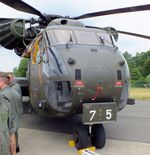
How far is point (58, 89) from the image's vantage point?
6199 mm

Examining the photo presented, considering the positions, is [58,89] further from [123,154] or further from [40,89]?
[123,154]

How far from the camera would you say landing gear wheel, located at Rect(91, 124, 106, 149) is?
6205 mm

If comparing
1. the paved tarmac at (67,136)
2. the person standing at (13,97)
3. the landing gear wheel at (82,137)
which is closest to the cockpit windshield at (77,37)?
the person standing at (13,97)

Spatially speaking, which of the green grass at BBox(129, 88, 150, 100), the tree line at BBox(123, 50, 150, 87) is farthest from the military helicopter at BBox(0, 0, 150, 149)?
the tree line at BBox(123, 50, 150, 87)

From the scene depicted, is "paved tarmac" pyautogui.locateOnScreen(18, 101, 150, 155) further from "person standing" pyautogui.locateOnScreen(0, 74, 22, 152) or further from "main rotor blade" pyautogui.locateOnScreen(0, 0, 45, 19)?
"main rotor blade" pyautogui.locateOnScreen(0, 0, 45, 19)

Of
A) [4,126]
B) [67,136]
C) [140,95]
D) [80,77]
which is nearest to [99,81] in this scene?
[80,77]

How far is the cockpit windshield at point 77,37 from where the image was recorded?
6514mm

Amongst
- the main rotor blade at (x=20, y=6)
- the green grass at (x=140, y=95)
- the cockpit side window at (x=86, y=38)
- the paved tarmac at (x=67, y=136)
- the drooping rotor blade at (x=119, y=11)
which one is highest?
the main rotor blade at (x=20, y=6)

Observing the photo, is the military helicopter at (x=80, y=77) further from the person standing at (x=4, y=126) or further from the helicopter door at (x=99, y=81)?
the person standing at (x=4, y=126)

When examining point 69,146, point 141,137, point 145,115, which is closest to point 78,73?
point 69,146

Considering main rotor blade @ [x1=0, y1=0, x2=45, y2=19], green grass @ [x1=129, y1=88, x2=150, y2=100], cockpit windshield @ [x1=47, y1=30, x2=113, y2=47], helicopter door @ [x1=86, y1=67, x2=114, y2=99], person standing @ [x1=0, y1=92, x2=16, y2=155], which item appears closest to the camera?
person standing @ [x1=0, y1=92, x2=16, y2=155]

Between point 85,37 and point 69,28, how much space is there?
18.4 inches

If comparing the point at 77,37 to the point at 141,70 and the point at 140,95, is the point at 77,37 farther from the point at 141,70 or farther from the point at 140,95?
the point at 141,70

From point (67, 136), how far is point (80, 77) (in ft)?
7.55
